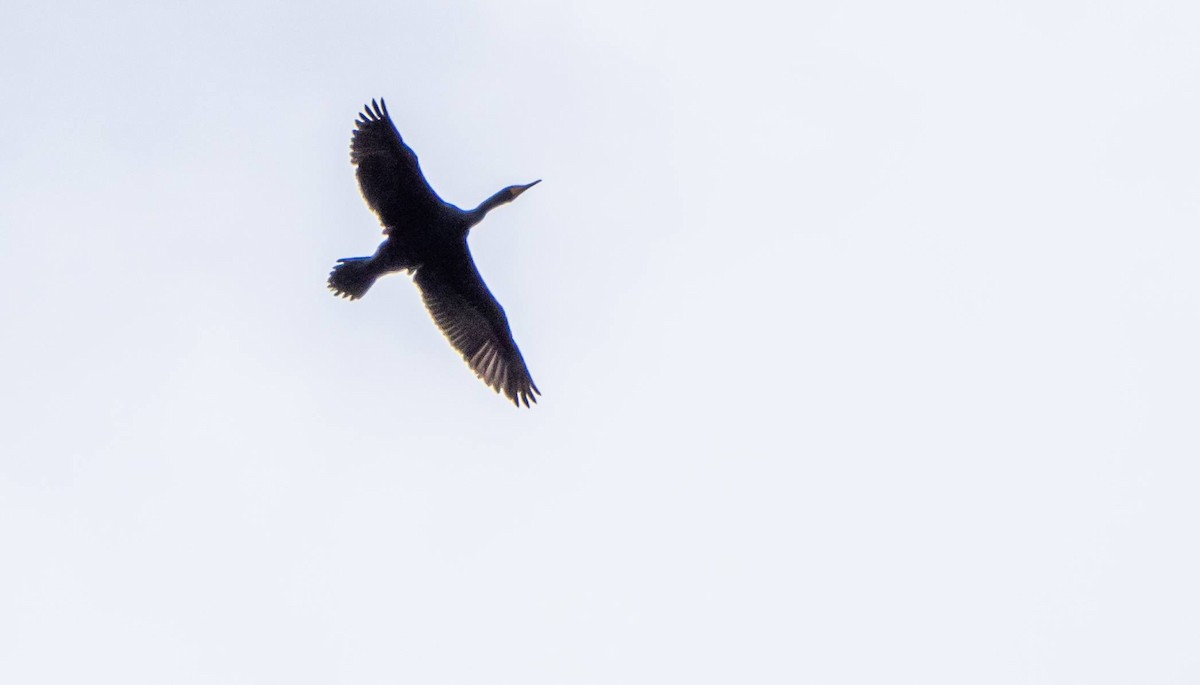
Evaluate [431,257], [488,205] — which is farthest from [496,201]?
[431,257]

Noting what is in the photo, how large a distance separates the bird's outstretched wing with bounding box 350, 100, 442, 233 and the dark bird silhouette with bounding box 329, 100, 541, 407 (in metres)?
0.01

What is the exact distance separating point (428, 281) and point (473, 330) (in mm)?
852

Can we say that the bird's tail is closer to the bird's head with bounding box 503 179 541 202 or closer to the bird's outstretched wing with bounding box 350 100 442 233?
the bird's outstretched wing with bounding box 350 100 442 233

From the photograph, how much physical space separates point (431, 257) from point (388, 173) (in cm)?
127

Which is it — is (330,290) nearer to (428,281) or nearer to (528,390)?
(428,281)

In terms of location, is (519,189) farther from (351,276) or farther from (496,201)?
(351,276)

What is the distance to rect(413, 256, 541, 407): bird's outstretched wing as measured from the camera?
781 inches

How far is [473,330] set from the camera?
20.2 m

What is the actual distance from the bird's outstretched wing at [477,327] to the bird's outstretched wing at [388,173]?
1067 millimetres

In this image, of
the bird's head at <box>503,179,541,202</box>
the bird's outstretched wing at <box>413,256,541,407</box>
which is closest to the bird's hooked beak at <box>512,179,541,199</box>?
the bird's head at <box>503,179,541,202</box>

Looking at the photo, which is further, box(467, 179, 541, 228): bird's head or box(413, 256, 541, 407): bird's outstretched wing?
box(413, 256, 541, 407): bird's outstretched wing

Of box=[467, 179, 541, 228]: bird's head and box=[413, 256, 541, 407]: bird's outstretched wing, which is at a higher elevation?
box=[467, 179, 541, 228]: bird's head

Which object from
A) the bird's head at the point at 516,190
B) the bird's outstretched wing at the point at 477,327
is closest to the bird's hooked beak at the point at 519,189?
the bird's head at the point at 516,190

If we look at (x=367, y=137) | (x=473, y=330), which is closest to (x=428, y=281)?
(x=473, y=330)
